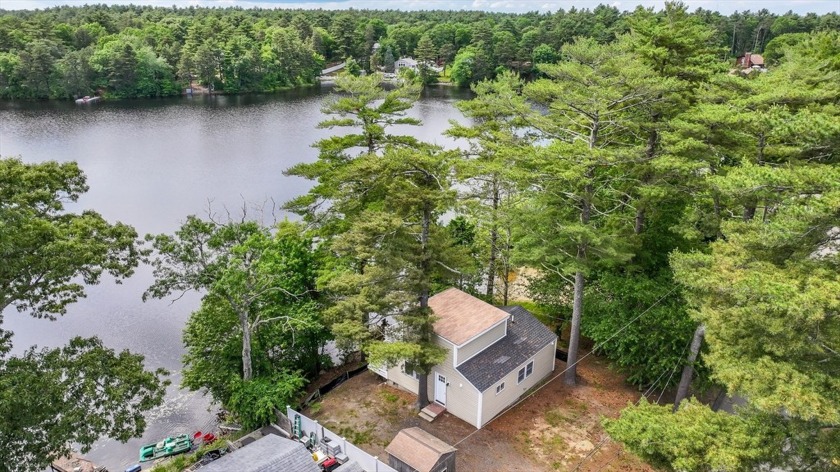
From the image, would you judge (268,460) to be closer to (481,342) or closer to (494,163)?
(481,342)

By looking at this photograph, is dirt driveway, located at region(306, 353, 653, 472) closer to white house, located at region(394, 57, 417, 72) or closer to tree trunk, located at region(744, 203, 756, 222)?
tree trunk, located at region(744, 203, 756, 222)

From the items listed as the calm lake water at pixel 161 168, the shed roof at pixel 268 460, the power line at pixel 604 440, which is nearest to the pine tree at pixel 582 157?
the power line at pixel 604 440

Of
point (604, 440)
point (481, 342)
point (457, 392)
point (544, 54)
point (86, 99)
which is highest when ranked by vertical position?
point (544, 54)

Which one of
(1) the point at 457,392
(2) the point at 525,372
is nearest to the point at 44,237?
(1) the point at 457,392

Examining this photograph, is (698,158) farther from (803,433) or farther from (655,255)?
(803,433)

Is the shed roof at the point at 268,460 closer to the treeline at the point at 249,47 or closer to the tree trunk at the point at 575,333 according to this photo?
the tree trunk at the point at 575,333

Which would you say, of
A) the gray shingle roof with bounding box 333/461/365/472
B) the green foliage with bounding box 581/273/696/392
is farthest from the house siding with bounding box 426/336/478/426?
the green foliage with bounding box 581/273/696/392

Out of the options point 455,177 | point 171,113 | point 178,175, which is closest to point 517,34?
point 171,113
